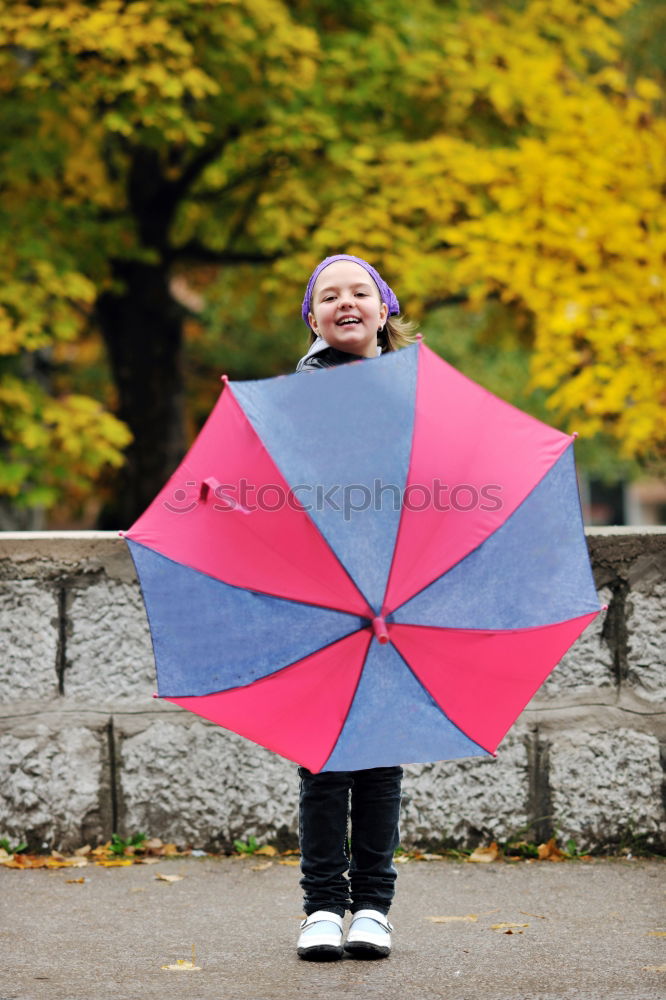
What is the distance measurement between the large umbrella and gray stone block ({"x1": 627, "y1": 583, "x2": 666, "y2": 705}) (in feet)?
4.59

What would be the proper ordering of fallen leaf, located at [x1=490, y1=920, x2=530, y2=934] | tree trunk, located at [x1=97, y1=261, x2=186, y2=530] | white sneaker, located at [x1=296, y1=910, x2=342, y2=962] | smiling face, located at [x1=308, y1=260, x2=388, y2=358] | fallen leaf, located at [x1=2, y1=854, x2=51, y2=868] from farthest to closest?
tree trunk, located at [x1=97, y1=261, x2=186, y2=530] < fallen leaf, located at [x1=2, y1=854, x2=51, y2=868] < fallen leaf, located at [x1=490, y1=920, x2=530, y2=934] < smiling face, located at [x1=308, y1=260, x2=388, y2=358] < white sneaker, located at [x1=296, y1=910, x2=342, y2=962]

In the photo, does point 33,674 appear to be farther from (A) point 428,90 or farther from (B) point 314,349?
(A) point 428,90

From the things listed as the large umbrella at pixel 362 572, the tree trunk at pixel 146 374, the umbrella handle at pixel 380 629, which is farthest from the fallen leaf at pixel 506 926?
the tree trunk at pixel 146 374

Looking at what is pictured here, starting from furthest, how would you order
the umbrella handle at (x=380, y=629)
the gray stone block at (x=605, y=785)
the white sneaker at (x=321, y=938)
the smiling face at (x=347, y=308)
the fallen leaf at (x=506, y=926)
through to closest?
the gray stone block at (x=605, y=785) < the fallen leaf at (x=506, y=926) < the smiling face at (x=347, y=308) < the white sneaker at (x=321, y=938) < the umbrella handle at (x=380, y=629)

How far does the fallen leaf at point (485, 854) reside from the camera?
4.11 metres

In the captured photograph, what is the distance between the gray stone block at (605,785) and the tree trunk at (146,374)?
8.58m

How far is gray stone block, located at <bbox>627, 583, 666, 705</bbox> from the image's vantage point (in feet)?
13.8

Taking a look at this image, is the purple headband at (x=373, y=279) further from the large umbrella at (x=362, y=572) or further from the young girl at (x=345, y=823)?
the large umbrella at (x=362, y=572)

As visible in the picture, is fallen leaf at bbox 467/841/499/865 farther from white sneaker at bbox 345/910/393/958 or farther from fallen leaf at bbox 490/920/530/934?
white sneaker at bbox 345/910/393/958

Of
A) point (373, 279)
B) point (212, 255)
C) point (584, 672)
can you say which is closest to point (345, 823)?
point (584, 672)

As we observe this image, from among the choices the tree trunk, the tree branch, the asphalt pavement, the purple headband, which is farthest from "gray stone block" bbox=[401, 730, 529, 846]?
the tree branch

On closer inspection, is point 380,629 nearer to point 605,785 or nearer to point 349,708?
point 349,708

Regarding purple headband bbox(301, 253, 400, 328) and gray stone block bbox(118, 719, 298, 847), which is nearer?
purple headband bbox(301, 253, 400, 328)

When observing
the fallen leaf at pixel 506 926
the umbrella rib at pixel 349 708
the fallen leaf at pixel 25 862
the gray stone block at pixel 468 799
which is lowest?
the fallen leaf at pixel 506 926
